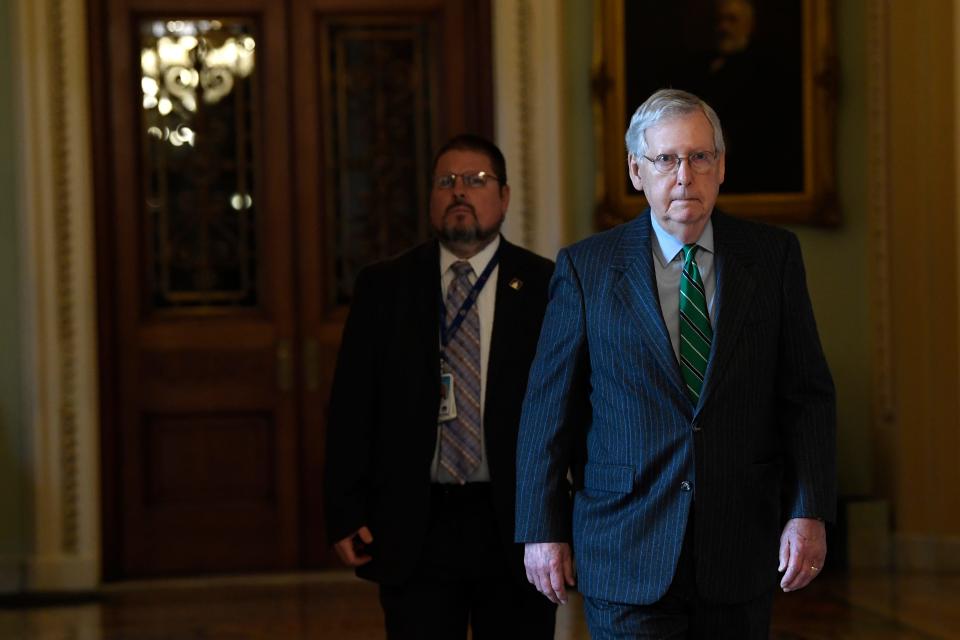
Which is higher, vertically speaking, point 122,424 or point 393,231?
point 393,231

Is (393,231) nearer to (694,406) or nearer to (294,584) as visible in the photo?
(294,584)

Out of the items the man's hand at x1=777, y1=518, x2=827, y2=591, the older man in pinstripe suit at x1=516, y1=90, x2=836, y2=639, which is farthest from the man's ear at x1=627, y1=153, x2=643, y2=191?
the man's hand at x1=777, y1=518, x2=827, y2=591

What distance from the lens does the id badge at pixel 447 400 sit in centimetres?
315

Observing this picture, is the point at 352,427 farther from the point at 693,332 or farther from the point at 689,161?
the point at 689,161

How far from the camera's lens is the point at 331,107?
6.23 meters

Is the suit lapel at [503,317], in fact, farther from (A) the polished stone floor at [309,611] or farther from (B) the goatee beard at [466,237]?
(A) the polished stone floor at [309,611]

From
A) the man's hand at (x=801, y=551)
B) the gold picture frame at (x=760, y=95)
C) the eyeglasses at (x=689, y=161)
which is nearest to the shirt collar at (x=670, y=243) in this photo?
the eyeglasses at (x=689, y=161)

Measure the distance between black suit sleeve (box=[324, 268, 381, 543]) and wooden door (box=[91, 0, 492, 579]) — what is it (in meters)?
2.94

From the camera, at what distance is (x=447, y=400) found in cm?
316

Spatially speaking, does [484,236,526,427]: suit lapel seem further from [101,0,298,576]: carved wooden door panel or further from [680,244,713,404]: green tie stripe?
[101,0,298,576]: carved wooden door panel

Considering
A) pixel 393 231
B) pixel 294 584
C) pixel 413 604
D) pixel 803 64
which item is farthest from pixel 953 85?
pixel 413 604

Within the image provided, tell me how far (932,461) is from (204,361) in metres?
3.18

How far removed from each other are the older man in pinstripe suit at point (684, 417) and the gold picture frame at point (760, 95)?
3600 millimetres

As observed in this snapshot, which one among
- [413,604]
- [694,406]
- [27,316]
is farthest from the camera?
[27,316]
